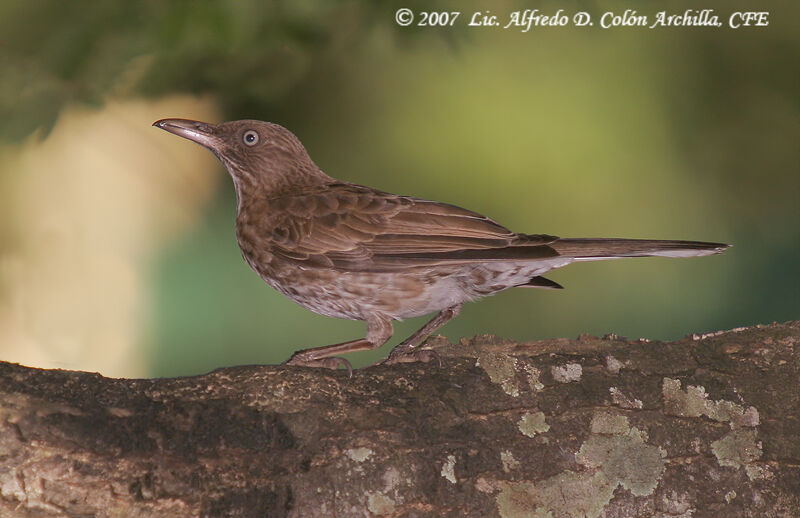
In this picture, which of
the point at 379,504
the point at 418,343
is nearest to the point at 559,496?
the point at 379,504

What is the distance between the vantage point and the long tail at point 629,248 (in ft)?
13.5

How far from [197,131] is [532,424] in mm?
3236

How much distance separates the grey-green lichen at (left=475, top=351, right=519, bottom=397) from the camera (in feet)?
11.3

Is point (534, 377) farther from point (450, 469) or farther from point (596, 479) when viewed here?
point (450, 469)

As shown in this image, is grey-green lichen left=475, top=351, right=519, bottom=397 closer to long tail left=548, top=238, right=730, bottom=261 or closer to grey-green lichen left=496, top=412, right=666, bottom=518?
grey-green lichen left=496, top=412, right=666, bottom=518

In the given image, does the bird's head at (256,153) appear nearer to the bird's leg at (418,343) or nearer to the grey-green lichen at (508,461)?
the bird's leg at (418,343)

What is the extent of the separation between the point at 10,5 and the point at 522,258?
3102mm

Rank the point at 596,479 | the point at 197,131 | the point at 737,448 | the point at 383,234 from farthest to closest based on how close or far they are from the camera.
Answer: the point at 197,131, the point at 383,234, the point at 737,448, the point at 596,479

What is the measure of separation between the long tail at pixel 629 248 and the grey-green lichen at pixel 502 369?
0.96 meters

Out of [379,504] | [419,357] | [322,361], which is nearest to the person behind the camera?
[379,504]

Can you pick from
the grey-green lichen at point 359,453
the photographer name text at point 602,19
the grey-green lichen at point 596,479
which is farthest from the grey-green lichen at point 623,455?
the photographer name text at point 602,19

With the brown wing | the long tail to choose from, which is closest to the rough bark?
the long tail

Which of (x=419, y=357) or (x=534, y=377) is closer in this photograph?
(x=534, y=377)

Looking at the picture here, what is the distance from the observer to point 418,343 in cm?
470
